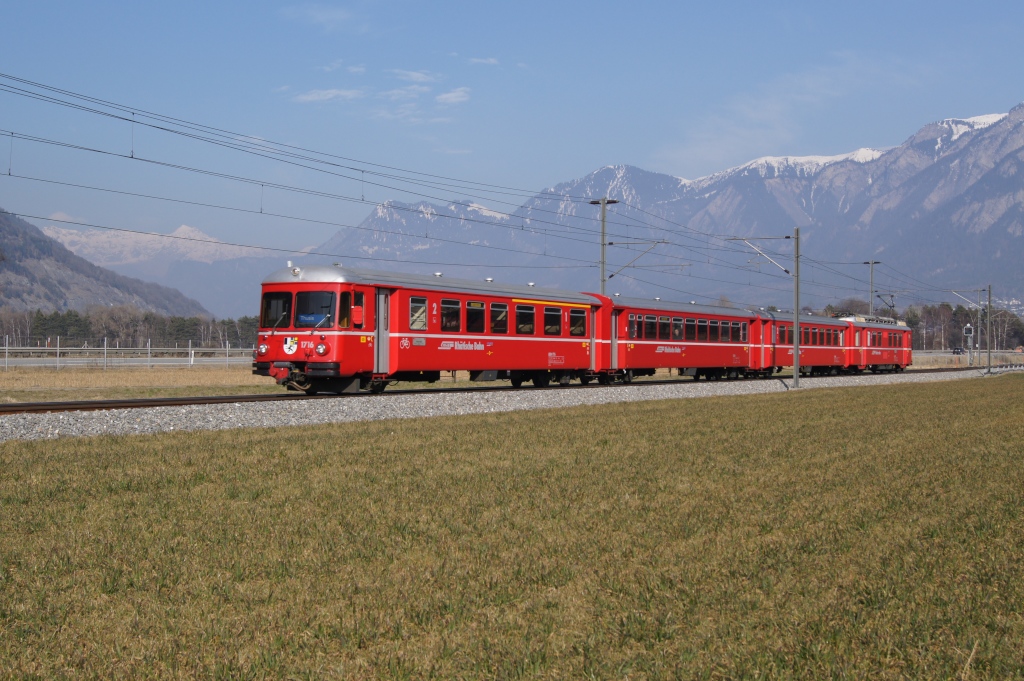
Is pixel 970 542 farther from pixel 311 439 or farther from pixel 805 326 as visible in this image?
pixel 805 326

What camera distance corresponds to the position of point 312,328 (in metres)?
25.4

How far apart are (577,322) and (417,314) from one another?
342 inches

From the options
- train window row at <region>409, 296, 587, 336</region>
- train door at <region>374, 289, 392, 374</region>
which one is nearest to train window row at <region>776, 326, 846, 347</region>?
train window row at <region>409, 296, 587, 336</region>

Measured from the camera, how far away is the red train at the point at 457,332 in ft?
83.9

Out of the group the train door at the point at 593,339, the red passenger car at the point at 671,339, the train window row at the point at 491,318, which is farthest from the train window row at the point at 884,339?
the train window row at the point at 491,318

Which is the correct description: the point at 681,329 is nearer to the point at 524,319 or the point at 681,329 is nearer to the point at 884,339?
the point at 524,319

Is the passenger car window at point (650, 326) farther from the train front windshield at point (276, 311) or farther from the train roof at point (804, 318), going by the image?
the train front windshield at point (276, 311)

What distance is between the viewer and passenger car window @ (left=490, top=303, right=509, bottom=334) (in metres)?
30.3

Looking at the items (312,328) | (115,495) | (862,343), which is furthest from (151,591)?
(862,343)

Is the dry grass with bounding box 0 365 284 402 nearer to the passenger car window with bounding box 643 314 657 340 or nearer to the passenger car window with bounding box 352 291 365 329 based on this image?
the passenger car window with bounding box 352 291 365 329

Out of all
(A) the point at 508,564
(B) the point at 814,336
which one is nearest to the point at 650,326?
(B) the point at 814,336

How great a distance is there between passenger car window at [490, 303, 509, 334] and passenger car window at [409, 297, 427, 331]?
3.10m

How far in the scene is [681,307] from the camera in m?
42.7

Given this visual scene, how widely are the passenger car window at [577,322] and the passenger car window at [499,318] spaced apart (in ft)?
13.5
